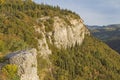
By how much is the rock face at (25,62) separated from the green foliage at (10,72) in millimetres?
956

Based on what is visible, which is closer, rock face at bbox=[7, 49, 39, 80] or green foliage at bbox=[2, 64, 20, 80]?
green foliage at bbox=[2, 64, 20, 80]

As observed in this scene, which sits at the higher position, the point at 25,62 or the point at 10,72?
the point at 25,62

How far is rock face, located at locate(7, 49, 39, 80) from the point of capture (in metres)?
38.8

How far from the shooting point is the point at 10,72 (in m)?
36.8

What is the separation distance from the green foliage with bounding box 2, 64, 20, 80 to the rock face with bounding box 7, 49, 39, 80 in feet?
3.13

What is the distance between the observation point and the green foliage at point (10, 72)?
37.1 m

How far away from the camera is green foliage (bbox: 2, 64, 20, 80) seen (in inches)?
1460

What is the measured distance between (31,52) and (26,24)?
135m

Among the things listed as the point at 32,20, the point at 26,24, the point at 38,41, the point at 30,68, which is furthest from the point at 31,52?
the point at 32,20

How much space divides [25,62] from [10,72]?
2.87 meters

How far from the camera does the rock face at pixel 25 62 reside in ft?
127

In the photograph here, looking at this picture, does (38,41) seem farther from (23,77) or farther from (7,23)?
(23,77)

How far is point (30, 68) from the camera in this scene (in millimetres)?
40125

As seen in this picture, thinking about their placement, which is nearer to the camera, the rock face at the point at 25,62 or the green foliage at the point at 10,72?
the green foliage at the point at 10,72
